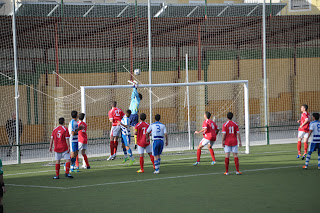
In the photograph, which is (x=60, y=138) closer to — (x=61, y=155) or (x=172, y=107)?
(x=61, y=155)

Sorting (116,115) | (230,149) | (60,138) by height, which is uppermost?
(116,115)

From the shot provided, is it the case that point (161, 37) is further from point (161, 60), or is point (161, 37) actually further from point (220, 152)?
point (220, 152)

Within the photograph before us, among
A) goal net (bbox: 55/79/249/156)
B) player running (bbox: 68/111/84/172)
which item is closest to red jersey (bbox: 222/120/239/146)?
player running (bbox: 68/111/84/172)

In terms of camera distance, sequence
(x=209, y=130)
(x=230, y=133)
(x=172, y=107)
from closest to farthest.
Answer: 1. (x=230, y=133)
2. (x=209, y=130)
3. (x=172, y=107)

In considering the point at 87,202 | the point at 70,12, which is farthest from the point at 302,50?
the point at 87,202

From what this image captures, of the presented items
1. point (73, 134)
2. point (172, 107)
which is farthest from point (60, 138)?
point (172, 107)

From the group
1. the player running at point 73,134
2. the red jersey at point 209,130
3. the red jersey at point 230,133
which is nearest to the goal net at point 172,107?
the red jersey at point 209,130

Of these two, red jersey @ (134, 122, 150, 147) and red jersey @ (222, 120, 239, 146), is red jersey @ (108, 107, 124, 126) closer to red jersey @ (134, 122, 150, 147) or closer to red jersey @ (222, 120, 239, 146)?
red jersey @ (134, 122, 150, 147)

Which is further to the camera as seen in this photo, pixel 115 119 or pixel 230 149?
pixel 115 119

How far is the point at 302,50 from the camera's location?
117 ft

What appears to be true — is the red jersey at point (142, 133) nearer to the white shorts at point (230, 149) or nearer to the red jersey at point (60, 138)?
the red jersey at point (60, 138)

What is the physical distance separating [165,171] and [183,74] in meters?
18.8

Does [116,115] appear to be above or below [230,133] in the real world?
above

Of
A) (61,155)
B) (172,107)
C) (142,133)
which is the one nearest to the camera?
(61,155)
